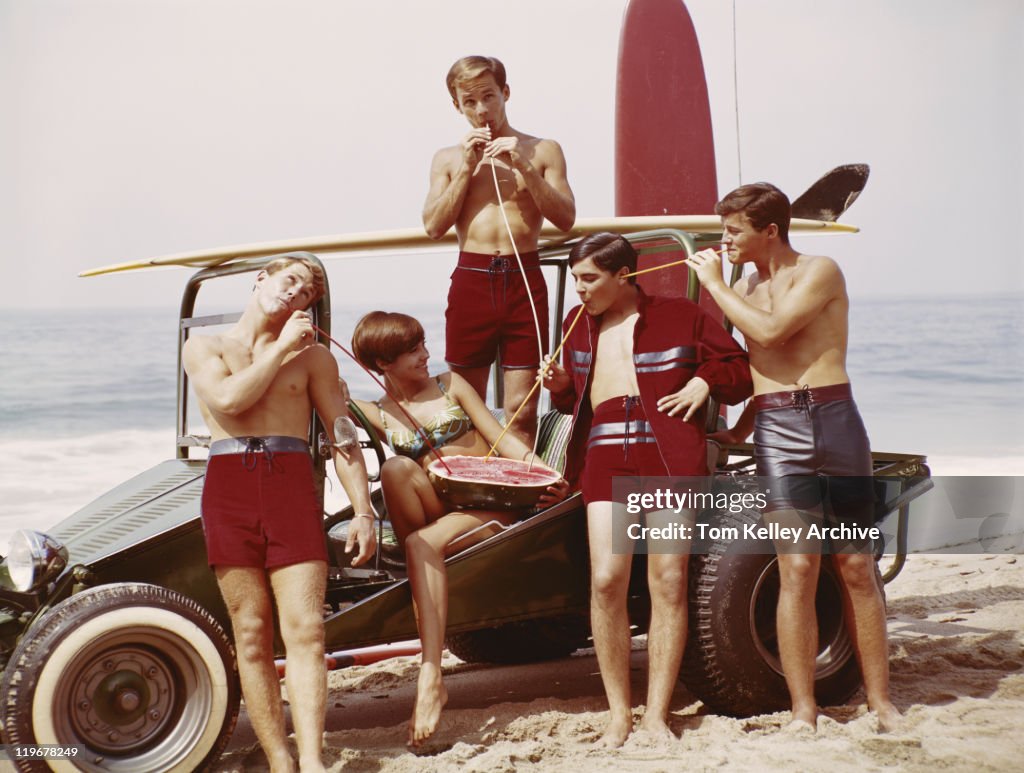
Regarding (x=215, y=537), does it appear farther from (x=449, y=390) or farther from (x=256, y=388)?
(x=449, y=390)

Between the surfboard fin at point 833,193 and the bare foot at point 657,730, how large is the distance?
205cm

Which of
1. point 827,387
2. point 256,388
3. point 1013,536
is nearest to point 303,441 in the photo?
point 256,388

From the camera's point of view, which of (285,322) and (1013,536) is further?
(1013,536)

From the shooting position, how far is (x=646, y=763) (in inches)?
147

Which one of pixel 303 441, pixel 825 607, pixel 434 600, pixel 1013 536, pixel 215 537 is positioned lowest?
pixel 1013 536

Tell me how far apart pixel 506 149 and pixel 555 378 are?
2.63 ft

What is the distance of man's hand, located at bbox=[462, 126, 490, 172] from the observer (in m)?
4.45

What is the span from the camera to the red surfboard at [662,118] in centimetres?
823

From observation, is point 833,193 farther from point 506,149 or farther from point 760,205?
point 506,149

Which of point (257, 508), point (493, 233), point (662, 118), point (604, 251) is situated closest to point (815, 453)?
point (604, 251)

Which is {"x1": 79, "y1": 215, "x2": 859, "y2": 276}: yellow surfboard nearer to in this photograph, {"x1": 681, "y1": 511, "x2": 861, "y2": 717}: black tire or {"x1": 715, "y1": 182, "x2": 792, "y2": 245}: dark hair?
{"x1": 715, "y1": 182, "x2": 792, "y2": 245}: dark hair

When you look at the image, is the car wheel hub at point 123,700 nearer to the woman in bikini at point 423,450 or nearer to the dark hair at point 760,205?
the woman in bikini at point 423,450

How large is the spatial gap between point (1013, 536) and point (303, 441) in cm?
508

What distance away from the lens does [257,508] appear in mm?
3607
